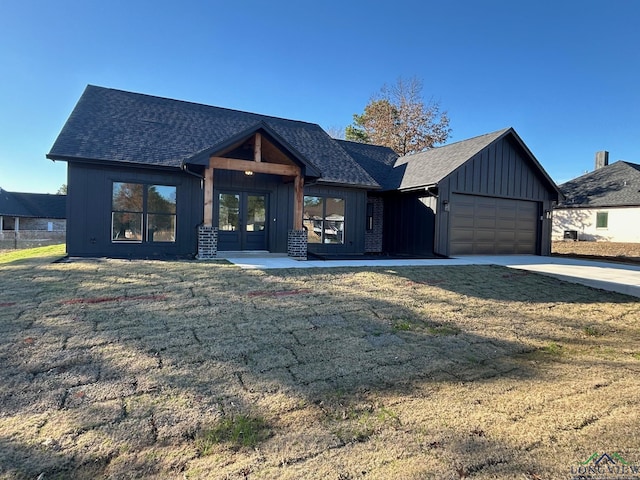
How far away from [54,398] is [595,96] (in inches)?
1066

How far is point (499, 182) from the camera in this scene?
1374 cm

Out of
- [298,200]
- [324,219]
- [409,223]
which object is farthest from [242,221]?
[409,223]

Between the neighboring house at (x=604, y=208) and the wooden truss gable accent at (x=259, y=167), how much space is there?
19.1 metres

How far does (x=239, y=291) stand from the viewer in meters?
5.99

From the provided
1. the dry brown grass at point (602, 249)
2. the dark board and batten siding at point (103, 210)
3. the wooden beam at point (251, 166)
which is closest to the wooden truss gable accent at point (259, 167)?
the wooden beam at point (251, 166)

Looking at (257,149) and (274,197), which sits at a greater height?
(257,149)

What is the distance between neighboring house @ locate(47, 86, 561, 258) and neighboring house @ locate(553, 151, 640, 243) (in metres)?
11.0

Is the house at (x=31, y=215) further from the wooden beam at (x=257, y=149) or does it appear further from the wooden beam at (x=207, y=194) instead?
the wooden beam at (x=257, y=149)

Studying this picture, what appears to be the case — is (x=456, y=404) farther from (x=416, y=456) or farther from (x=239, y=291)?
(x=239, y=291)

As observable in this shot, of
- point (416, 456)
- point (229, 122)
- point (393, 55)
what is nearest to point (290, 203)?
point (229, 122)

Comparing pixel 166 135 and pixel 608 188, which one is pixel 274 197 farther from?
pixel 608 188

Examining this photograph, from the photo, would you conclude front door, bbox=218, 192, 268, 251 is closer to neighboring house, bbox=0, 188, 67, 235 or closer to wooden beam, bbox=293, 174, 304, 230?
wooden beam, bbox=293, 174, 304, 230

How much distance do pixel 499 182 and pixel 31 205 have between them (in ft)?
128

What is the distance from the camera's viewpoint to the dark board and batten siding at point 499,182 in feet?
41.6
